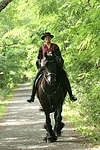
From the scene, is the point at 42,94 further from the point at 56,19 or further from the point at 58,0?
the point at 56,19

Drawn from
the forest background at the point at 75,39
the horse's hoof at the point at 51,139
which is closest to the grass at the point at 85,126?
the forest background at the point at 75,39

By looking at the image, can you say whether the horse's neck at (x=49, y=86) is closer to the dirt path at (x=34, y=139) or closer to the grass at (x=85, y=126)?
the dirt path at (x=34, y=139)

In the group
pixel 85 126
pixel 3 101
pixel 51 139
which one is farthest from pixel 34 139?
pixel 3 101

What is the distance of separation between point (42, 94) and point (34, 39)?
14.4 meters

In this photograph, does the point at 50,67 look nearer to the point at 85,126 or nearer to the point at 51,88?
the point at 51,88

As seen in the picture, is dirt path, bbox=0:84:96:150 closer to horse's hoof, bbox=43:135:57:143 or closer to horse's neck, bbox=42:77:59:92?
horse's hoof, bbox=43:135:57:143

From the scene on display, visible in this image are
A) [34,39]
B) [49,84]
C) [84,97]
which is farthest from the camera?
[34,39]

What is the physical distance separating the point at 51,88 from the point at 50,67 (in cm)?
67

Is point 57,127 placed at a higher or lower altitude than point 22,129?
higher

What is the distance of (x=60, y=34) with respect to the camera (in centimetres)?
1792

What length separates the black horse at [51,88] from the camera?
9898 millimetres

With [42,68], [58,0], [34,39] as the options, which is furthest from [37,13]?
[34,39]

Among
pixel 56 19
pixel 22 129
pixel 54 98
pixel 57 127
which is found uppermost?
pixel 56 19

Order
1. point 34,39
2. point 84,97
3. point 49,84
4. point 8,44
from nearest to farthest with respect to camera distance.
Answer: point 49,84 → point 84,97 → point 34,39 → point 8,44
